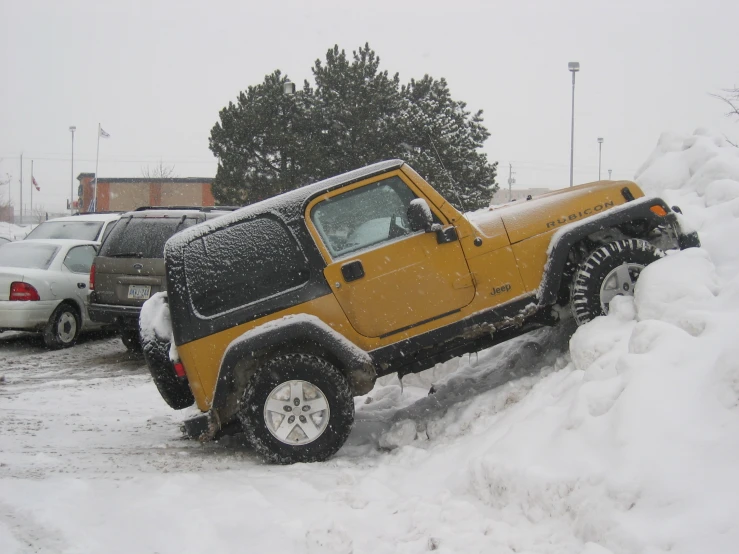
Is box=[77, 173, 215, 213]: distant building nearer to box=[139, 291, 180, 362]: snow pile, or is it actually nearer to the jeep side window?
box=[139, 291, 180, 362]: snow pile

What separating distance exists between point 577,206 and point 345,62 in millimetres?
21185

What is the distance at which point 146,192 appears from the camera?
55.5 m

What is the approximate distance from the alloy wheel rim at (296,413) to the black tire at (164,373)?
751 millimetres

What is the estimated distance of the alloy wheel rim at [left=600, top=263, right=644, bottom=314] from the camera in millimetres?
5500

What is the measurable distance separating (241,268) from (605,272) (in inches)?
102

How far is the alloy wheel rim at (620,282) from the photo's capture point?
5.50m

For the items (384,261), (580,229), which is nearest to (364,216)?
(384,261)

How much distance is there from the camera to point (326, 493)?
4.56 meters

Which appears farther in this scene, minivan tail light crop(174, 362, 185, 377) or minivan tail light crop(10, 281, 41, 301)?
minivan tail light crop(10, 281, 41, 301)

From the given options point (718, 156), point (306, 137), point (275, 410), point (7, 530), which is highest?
point (306, 137)

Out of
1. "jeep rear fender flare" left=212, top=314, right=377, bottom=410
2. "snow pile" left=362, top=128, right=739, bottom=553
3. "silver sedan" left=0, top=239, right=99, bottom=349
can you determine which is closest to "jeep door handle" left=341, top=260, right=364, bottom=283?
"jeep rear fender flare" left=212, top=314, right=377, bottom=410

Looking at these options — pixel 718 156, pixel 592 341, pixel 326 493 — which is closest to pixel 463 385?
pixel 592 341

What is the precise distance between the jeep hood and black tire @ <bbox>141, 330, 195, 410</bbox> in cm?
244

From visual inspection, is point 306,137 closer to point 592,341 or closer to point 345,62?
point 345,62
